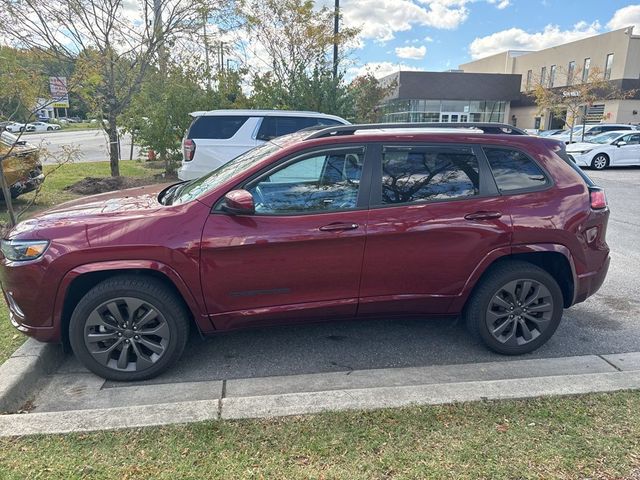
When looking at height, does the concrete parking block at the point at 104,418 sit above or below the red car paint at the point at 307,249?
below

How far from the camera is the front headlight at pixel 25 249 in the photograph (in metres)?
2.97

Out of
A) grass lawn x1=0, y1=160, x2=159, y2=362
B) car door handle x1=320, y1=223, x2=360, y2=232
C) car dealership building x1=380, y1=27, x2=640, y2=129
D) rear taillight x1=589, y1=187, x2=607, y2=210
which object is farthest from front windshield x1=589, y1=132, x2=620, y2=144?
car dealership building x1=380, y1=27, x2=640, y2=129

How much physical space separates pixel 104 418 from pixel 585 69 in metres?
48.6

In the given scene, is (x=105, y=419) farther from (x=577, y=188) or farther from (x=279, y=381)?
(x=577, y=188)

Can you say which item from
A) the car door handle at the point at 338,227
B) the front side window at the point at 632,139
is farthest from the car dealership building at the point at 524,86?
the car door handle at the point at 338,227

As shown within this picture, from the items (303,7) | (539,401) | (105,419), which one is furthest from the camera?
(303,7)

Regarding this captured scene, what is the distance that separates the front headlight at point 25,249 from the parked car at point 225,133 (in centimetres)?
563

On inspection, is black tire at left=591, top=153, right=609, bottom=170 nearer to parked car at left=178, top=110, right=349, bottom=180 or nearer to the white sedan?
the white sedan

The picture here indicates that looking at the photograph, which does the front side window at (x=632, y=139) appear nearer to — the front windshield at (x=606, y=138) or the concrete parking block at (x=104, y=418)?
the front windshield at (x=606, y=138)

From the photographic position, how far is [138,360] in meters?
3.17

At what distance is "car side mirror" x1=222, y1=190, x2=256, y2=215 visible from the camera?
9.80 ft

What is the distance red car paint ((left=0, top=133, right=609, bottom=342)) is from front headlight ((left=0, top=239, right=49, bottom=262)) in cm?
5

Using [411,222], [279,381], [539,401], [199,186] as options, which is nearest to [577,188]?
[411,222]

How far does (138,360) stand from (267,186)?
1.55 m
